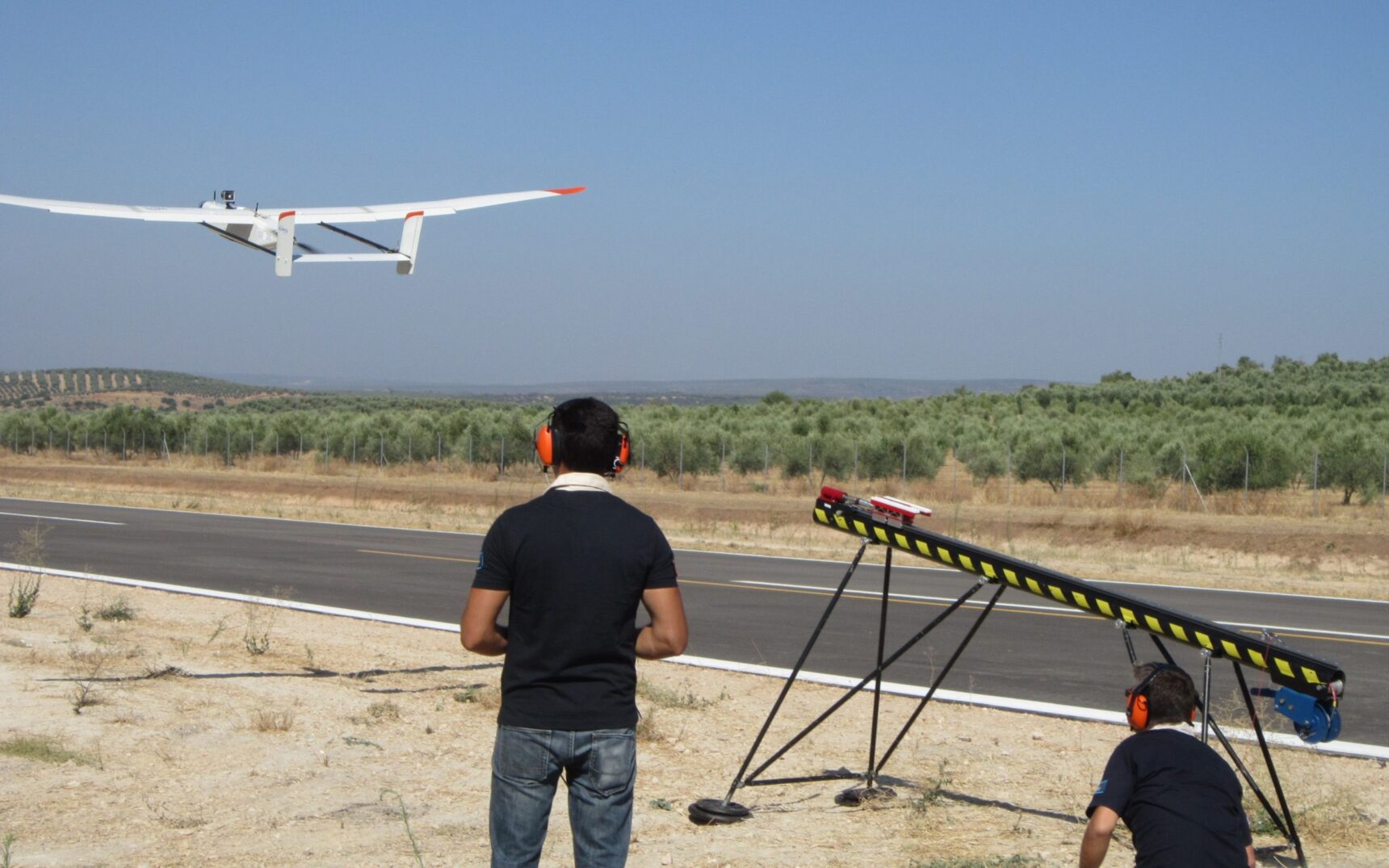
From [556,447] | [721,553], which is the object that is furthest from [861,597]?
[556,447]

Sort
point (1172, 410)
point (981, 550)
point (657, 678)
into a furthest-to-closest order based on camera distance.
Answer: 1. point (1172, 410)
2. point (657, 678)
3. point (981, 550)

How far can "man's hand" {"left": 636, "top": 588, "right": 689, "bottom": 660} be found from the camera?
408 cm

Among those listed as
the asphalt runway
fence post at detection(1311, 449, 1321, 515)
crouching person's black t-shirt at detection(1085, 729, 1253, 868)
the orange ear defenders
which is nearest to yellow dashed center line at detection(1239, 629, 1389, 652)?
the asphalt runway

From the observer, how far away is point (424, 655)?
12.0m

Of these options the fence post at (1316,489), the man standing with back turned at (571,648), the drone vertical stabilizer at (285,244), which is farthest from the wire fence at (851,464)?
the man standing with back turned at (571,648)

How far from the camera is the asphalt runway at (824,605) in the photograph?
38.9 ft

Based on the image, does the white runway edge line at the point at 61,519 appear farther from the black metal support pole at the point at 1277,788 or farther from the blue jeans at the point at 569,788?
A: the blue jeans at the point at 569,788

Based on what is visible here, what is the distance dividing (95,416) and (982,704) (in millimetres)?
58969

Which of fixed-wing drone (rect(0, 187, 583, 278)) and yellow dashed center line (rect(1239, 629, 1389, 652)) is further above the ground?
fixed-wing drone (rect(0, 187, 583, 278))

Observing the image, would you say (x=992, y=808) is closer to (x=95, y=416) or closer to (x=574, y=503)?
(x=574, y=503)

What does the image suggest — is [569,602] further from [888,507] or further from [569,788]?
[888,507]

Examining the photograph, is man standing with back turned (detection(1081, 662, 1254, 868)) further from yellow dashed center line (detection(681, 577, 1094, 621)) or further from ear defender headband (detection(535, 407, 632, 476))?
yellow dashed center line (detection(681, 577, 1094, 621))

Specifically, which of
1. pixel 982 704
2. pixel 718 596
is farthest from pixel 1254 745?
pixel 718 596

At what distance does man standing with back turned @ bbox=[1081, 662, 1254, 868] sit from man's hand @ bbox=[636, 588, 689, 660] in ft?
4.66
